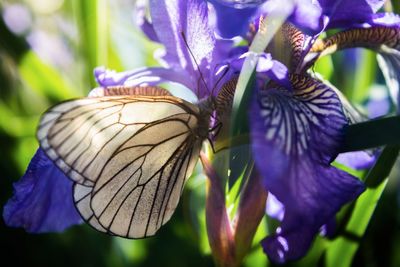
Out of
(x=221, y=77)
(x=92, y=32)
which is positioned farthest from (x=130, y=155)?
(x=92, y=32)

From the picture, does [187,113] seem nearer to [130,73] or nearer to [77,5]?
[130,73]

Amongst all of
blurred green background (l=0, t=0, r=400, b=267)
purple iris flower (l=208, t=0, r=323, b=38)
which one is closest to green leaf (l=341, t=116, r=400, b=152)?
purple iris flower (l=208, t=0, r=323, b=38)

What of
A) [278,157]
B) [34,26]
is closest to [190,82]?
[278,157]

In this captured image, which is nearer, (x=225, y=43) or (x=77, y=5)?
(x=225, y=43)

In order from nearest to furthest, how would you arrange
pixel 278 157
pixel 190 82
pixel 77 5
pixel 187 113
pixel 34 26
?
pixel 278 157 → pixel 187 113 → pixel 190 82 → pixel 77 5 → pixel 34 26

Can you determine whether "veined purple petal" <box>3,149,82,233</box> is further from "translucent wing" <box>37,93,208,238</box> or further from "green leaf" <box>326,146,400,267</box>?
"green leaf" <box>326,146,400,267</box>

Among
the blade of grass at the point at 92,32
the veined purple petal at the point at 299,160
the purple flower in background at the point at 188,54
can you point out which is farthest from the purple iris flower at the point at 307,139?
the blade of grass at the point at 92,32
